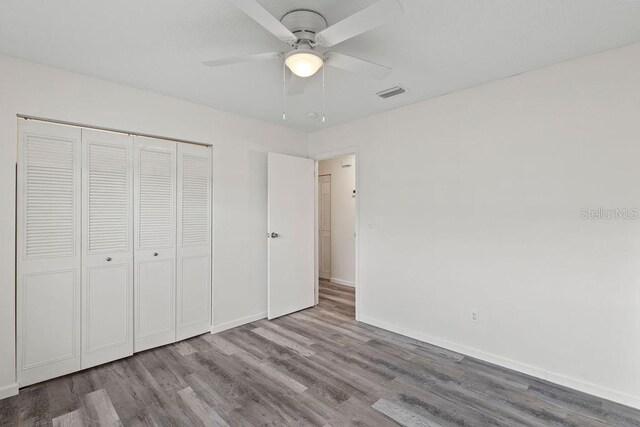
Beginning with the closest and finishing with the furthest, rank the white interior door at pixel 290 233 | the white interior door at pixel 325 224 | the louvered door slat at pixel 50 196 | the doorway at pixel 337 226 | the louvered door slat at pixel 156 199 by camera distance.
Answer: the louvered door slat at pixel 50 196, the louvered door slat at pixel 156 199, the white interior door at pixel 290 233, the doorway at pixel 337 226, the white interior door at pixel 325 224

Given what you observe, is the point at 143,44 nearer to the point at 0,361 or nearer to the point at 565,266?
the point at 0,361

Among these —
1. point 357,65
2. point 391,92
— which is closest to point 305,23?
point 357,65

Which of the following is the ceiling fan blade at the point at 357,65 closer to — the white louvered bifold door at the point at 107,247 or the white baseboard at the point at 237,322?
the white louvered bifold door at the point at 107,247

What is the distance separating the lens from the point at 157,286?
3.08 m

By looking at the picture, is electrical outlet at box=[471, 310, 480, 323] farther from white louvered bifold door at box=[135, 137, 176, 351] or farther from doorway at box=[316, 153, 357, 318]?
white louvered bifold door at box=[135, 137, 176, 351]

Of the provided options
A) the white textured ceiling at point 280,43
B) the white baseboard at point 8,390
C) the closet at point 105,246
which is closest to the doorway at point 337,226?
the closet at point 105,246

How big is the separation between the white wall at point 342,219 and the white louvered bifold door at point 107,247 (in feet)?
11.7

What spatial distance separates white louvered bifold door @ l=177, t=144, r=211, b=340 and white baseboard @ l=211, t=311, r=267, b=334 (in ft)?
0.30

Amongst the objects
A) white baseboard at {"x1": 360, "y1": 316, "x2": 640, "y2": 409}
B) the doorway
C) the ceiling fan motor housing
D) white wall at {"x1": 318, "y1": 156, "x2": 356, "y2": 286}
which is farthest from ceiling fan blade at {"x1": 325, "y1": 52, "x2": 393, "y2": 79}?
white wall at {"x1": 318, "y1": 156, "x2": 356, "y2": 286}

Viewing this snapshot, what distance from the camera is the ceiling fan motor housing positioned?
1.76 meters

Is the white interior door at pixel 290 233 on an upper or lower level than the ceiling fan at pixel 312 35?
lower

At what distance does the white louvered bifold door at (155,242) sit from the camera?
2959 mm

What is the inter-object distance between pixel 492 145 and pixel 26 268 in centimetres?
397

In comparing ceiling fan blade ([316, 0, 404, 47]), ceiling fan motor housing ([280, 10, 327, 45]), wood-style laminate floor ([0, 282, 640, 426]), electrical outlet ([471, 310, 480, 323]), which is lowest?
wood-style laminate floor ([0, 282, 640, 426])
